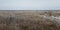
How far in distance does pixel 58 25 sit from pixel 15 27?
325mm

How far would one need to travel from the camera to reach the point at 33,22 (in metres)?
0.86
